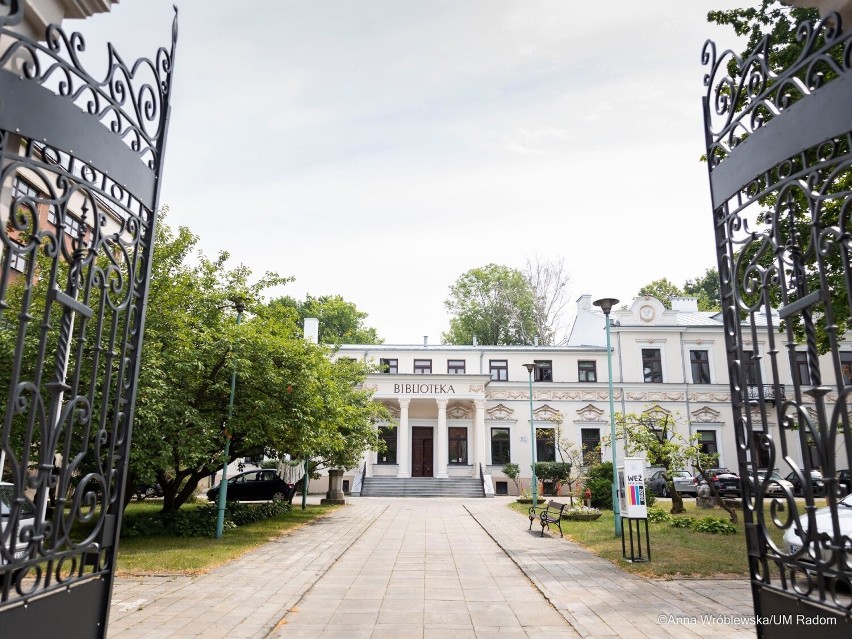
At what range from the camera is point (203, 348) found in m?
12.4

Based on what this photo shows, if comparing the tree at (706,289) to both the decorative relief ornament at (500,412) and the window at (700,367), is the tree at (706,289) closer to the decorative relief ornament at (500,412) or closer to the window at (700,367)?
the window at (700,367)

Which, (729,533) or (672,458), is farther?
(672,458)

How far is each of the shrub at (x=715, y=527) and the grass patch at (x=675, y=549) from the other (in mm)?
214

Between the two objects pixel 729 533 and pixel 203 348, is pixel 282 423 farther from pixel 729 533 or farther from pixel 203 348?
pixel 729 533

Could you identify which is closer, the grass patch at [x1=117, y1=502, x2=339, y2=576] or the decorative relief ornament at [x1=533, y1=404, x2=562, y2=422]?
the grass patch at [x1=117, y1=502, x2=339, y2=576]

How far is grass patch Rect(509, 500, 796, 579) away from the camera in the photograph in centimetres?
934

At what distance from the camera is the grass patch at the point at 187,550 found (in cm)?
949

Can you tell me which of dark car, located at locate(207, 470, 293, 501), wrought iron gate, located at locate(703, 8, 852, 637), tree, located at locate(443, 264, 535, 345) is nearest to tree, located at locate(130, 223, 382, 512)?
dark car, located at locate(207, 470, 293, 501)

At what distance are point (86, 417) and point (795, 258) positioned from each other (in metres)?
3.94

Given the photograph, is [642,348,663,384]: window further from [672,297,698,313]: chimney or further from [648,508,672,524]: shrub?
[648,508,672,524]: shrub

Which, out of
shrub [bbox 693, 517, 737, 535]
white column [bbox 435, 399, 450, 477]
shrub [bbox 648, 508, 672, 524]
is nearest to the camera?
shrub [bbox 693, 517, 737, 535]

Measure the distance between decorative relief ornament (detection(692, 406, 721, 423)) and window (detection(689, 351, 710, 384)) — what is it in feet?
5.17

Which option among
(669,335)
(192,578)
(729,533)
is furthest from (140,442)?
(669,335)

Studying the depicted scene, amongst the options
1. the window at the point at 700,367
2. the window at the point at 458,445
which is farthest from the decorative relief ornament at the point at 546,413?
the window at the point at 700,367
